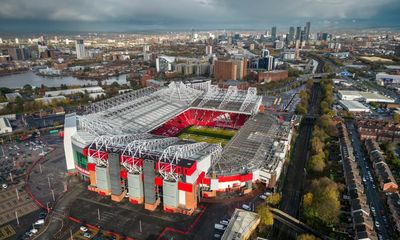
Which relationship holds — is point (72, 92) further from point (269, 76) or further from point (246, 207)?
point (246, 207)

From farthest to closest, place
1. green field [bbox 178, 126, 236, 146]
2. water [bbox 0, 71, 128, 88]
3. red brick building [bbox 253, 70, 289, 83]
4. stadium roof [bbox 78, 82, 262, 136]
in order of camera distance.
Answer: water [bbox 0, 71, 128, 88] < red brick building [bbox 253, 70, 289, 83] < green field [bbox 178, 126, 236, 146] < stadium roof [bbox 78, 82, 262, 136]

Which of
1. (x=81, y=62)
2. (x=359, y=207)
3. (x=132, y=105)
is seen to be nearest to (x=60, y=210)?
(x=132, y=105)

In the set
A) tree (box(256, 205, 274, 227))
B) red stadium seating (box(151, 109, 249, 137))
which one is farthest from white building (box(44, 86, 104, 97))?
tree (box(256, 205, 274, 227))

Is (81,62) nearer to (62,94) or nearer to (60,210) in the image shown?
(62,94)

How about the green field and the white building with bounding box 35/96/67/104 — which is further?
the white building with bounding box 35/96/67/104

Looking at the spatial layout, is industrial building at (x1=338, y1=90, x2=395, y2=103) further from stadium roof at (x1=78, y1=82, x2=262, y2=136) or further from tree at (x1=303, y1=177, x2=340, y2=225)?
tree at (x1=303, y1=177, x2=340, y2=225)

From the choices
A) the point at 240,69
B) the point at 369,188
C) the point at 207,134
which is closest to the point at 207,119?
the point at 207,134
